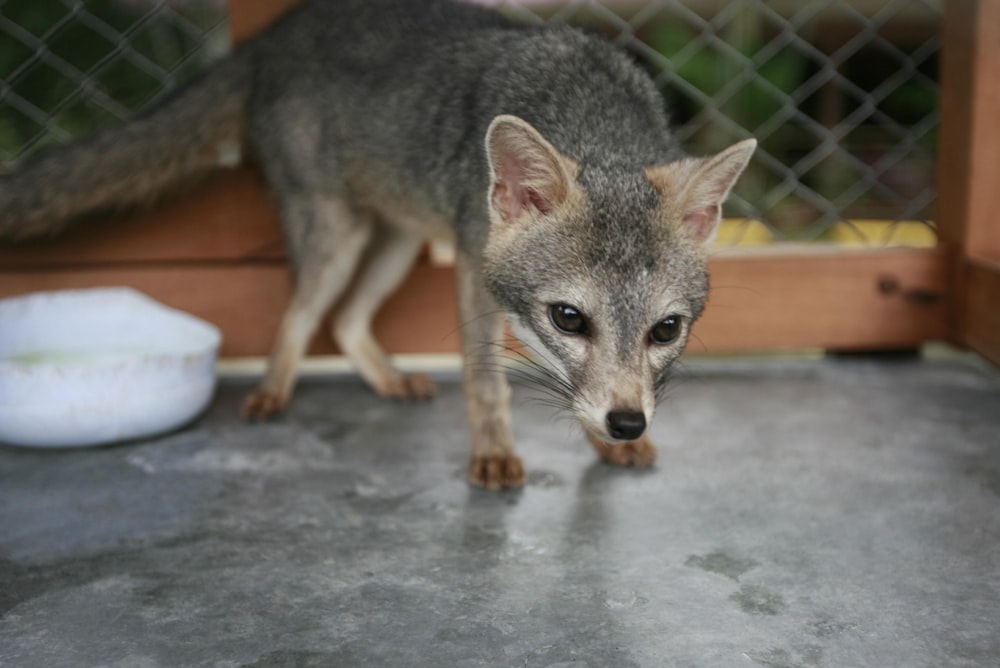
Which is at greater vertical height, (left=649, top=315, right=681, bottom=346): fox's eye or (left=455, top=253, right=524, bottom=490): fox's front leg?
(left=649, top=315, right=681, bottom=346): fox's eye

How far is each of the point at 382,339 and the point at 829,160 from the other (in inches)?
130

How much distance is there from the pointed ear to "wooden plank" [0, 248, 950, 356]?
114 cm

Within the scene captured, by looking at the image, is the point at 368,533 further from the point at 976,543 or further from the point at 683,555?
the point at 976,543

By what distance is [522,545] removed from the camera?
1858 millimetres

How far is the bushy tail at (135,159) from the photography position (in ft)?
9.12

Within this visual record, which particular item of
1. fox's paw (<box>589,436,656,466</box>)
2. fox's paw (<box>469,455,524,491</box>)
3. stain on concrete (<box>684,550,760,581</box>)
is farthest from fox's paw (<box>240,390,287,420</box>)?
stain on concrete (<box>684,550,760,581</box>)

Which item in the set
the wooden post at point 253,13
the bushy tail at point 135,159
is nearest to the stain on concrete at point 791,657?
the bushy tail at point 135,159

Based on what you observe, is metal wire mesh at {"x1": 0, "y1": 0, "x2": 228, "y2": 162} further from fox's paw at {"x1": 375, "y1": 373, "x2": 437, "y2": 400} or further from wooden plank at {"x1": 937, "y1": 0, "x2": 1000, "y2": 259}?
wooden plank at {"x1": 937, "y1": 0, "x2": 1000, "y2": 259}

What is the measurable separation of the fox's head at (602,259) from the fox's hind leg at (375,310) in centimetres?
100

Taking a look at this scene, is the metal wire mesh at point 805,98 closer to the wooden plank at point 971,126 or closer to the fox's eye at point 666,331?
the wooden plank at point 971,126

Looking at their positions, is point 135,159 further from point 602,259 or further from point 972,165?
point 972,165

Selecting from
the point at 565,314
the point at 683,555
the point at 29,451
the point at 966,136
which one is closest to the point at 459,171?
the point at 565,314

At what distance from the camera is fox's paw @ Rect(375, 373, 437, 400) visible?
299 centimetres

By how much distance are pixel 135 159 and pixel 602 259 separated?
1.64 meters
